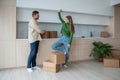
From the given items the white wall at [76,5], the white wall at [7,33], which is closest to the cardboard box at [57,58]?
the white wall at [7,33]

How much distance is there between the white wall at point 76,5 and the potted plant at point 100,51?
1.20 meters

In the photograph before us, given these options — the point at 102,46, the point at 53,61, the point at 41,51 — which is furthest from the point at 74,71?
the point at 102,46

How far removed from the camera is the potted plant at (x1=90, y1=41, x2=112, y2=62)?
483 cm

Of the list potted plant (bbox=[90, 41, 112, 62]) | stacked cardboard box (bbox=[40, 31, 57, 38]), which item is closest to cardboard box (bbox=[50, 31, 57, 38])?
stacked cardboard box (bbox=[40, 31, 57, 38])

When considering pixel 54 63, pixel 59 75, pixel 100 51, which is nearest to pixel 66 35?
pixel 54 63

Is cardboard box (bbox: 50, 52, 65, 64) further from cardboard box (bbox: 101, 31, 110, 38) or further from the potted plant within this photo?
cardboard box (bbox: 101, 31, 110, 38)

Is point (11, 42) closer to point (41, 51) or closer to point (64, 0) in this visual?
point (41, 51)

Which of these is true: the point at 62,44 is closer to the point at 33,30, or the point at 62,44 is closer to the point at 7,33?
the point at 33,30

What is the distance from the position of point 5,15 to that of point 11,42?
73cm

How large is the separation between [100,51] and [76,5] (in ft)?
5.75

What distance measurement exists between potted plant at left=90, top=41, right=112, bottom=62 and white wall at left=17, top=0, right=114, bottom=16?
120cm

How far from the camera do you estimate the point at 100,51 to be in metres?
4.82

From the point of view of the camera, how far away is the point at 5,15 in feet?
12.4

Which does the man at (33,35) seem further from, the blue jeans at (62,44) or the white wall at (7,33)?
the blue jeans at (62,44)
